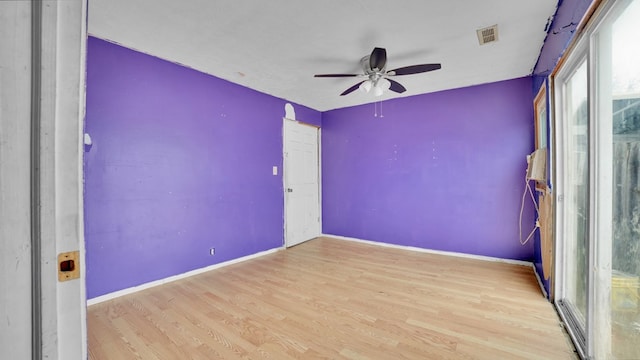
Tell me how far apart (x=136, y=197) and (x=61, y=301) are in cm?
252

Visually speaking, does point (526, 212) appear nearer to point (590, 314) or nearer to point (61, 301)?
point (590, 314)

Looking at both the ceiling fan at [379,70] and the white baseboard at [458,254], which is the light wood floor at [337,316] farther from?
the ceiling fan at [379,70]

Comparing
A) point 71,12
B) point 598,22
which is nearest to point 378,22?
point 598,22

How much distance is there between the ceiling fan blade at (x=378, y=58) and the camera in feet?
7.48

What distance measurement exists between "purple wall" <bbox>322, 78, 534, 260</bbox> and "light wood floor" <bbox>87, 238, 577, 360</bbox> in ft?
2.23

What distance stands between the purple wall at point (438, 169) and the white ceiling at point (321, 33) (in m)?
0.57

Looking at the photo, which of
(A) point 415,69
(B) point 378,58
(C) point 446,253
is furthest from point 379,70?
(C) point 446,253

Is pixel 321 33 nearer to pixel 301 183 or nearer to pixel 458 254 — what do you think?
pixel 301 183

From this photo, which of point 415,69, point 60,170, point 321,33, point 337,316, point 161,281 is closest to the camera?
point 60,170

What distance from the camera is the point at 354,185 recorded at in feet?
15.6

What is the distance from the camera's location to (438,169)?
3916mm

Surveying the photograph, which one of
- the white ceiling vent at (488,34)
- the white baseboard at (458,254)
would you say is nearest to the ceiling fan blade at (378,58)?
the white ceiling vent at (488,34)

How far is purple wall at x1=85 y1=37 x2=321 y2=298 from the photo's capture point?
244 cm

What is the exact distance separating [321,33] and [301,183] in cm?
282
